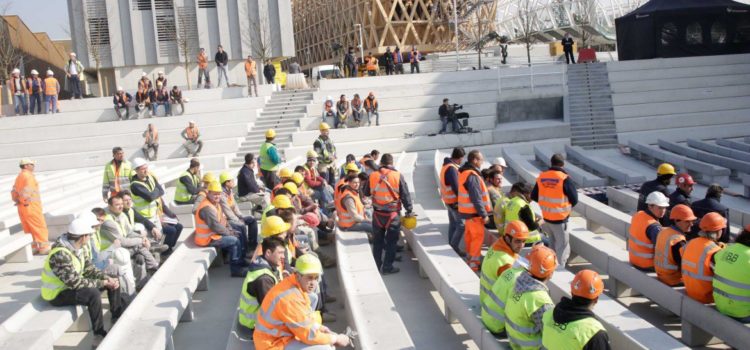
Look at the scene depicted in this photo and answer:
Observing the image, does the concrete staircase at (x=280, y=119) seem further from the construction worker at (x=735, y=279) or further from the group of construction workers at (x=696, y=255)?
the construction worker at (x=735, y=279)

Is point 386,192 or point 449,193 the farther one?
point 449,193

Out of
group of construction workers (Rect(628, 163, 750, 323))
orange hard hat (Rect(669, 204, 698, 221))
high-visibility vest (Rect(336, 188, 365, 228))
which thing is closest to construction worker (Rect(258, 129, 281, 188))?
high-visibility vest (Rect(336, 188, 365, 228))

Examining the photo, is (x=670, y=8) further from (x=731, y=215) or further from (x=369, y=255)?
(x=369, y=255)

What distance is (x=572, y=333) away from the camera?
4.46 meters

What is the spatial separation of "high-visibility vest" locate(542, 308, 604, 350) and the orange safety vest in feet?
14.5

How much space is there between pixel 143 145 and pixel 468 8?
37.9m

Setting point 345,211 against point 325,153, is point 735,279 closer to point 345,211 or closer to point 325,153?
point 345,211

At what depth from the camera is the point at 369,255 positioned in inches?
352

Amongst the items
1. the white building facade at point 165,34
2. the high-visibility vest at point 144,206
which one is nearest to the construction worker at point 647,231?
the high-visibility vest at point 144,206

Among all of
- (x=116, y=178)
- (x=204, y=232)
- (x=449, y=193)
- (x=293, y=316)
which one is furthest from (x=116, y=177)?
(x=293, y=316)

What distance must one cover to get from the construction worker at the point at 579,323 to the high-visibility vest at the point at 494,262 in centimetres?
144

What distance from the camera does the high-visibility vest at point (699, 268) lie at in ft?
20.9

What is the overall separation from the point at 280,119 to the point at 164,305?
1723 cm

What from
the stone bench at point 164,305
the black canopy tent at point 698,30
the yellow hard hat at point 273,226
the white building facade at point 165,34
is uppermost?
the white building facade at point 165,34
